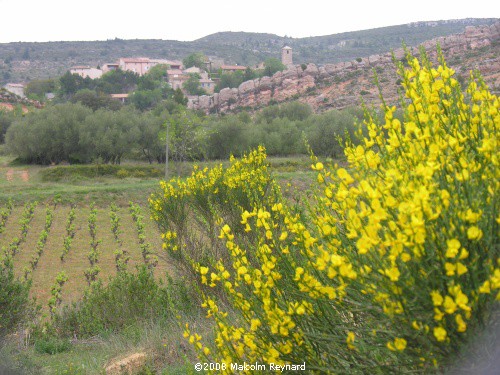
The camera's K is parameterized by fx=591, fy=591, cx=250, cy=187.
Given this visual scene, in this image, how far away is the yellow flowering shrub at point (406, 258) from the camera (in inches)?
79.4

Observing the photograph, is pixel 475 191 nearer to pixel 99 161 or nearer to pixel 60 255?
pixel 60 255

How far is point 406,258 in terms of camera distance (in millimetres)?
1976

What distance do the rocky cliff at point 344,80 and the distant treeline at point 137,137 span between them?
16.2m

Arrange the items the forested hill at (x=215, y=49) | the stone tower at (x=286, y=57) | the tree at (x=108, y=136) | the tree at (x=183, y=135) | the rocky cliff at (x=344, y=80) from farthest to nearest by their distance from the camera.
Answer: the stone tower at (x=286, y=57) < the forested hill at (x=215, y=49) < the rocky cliff at (x=344, y=80) < the tree at (x=108, y=136) < the tree at (x=183, y=135)

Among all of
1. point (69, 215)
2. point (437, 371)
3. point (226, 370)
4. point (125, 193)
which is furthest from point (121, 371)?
point (125, 193)

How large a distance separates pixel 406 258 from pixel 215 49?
14692 cm

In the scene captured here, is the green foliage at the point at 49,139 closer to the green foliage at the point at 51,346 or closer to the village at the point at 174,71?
the green foliage at the point at 51,346

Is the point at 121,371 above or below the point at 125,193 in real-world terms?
above

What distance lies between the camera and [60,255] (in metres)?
18.0

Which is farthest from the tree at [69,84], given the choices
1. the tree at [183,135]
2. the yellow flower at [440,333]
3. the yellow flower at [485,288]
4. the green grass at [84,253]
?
the yellow flower at [485,288]

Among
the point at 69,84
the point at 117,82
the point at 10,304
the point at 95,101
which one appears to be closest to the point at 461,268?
the point at 10,304

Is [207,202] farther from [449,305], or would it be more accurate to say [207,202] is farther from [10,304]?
[449,305]

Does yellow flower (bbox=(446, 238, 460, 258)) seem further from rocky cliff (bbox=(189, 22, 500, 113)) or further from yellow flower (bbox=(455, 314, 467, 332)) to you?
rocky cliff (bbox=(189, 22, 500, 113))

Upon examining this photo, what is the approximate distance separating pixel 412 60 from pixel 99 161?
33835 mm
